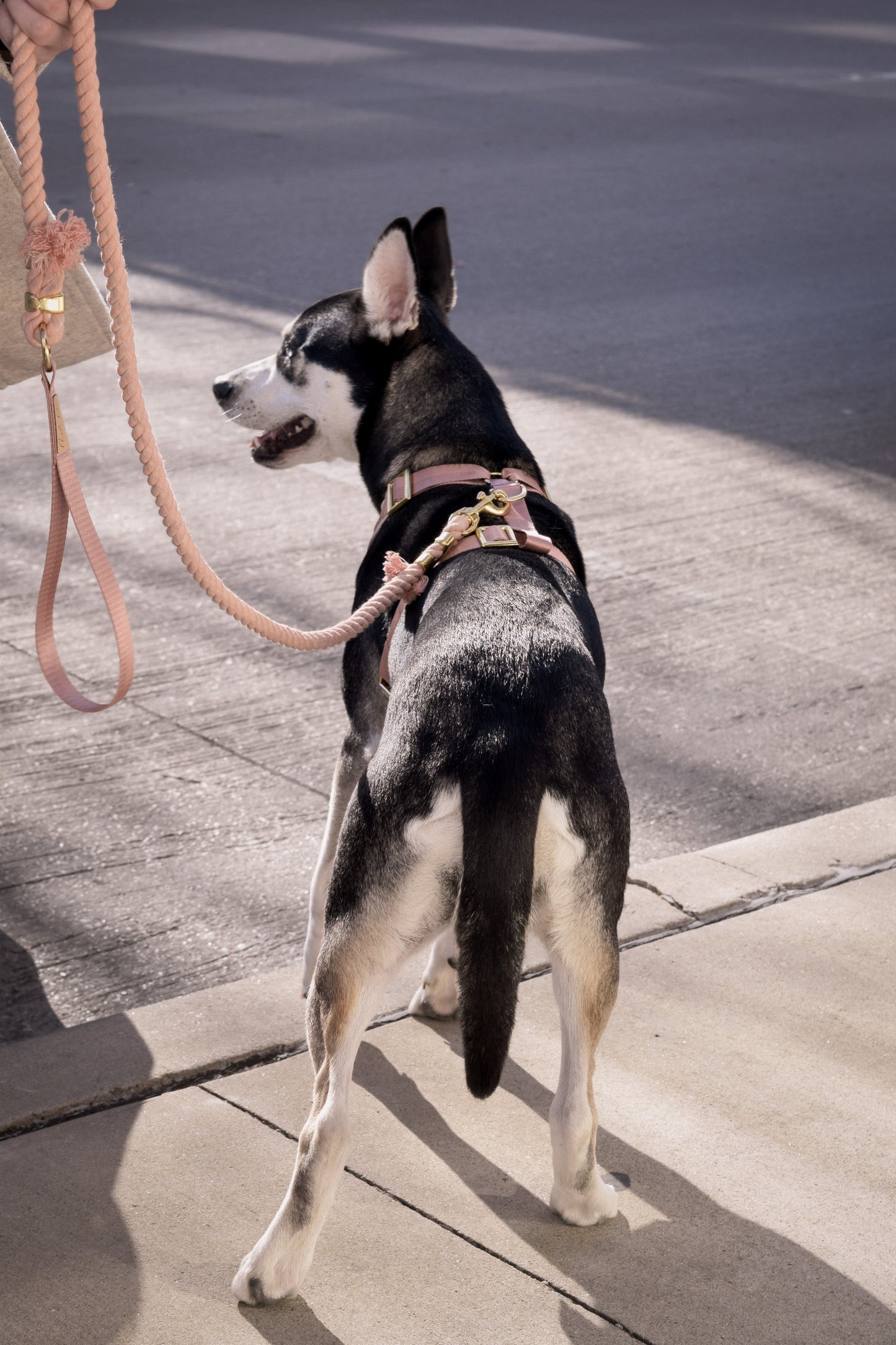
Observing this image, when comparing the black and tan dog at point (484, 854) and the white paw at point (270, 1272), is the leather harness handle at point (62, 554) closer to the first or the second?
the black and tan dog at point (484, 854)

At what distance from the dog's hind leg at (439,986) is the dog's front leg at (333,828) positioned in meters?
0.25

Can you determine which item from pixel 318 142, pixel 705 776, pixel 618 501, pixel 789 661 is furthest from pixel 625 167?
pixel 705 776

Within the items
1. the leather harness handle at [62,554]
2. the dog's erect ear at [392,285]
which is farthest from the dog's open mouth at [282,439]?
the leather harness handle at [62,554]

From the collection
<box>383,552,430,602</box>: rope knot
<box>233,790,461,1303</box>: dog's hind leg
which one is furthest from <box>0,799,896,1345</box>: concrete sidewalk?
<box>383,552,430,602</box>: rope knot

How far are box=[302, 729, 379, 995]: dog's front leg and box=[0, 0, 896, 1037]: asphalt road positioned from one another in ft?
0.89

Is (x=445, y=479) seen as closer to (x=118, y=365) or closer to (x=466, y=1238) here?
(x=118, y=365)

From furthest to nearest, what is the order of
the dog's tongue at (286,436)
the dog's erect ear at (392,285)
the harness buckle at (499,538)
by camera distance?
1. the dog's tongue at (286,436)
2. the dog's erect ear at (392,285)
3. the harness buckle at (499,538)

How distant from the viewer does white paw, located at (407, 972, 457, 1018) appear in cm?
352

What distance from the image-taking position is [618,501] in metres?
7.12

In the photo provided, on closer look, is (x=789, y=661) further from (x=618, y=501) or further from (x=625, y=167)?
(x=625, y=167)

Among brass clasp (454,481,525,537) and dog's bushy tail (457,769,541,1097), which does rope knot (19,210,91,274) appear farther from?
dog's bushy tail (457,769,541,1097)

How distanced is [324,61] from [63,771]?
20290 mm

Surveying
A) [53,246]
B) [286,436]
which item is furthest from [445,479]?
[53,246]

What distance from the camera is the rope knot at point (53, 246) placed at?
2.82 m
